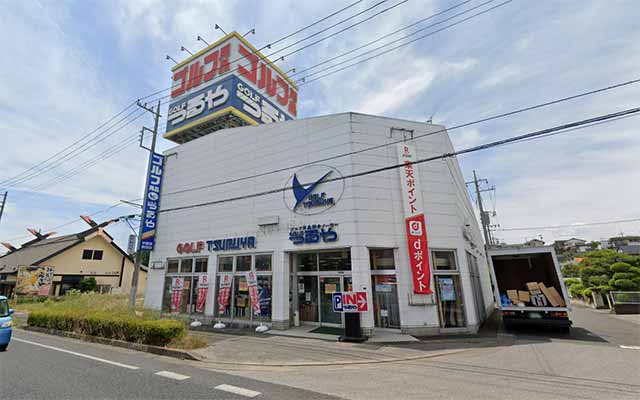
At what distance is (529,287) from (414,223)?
18.3 feet

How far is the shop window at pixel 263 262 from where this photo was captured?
12.4 metres

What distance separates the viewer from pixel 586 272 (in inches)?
821

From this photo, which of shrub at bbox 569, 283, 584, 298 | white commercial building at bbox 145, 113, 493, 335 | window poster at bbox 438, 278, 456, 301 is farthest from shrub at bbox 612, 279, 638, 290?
window poster at bbox 438, 278, 456, 301

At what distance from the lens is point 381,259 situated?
36.6ft

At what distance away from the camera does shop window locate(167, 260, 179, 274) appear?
15.3 meters

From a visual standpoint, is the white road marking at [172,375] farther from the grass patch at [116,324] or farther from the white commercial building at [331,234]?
the white commercial building at [331,234]

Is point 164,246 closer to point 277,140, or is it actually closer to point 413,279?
point 277,140

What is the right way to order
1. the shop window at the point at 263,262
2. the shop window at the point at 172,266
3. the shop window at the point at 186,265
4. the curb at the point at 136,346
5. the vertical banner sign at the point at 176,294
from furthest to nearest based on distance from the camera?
the shop window at the point at 172,266 → the shop window at the point at 186,265 → the vertical banner sign at the point at 176,294 → the shop window at the point at 263,262 → the curb at the point at 136,346

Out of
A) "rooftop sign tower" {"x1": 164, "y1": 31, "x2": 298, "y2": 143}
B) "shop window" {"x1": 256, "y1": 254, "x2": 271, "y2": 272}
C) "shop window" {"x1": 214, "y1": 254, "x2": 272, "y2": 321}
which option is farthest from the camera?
"rooftop sign tower" {"x1": 164, "y1": 31, "x2": 298, "y2": 143}

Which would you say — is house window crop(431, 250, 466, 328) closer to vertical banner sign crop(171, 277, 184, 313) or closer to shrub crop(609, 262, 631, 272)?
vertical banner sign crop(171, 277, 184, 313)

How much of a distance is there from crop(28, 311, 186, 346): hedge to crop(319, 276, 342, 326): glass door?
17.6 feet

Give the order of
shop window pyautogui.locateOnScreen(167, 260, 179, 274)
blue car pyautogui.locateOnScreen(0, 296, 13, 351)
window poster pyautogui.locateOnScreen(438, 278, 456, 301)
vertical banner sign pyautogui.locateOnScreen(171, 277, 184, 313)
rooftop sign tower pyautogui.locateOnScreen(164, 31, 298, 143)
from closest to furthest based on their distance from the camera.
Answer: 1. blue car pyautogui.locateOnScreen(0, 296, 13, 351)
2. window poster pyautogui.locateOnScreen(438, 278, 456, 301)
3. vertical banner sign pyautogui.locateOnScreen(171, 277, 184, 313)
4. shop window pyautogui.locateOnScreen(167, 260, 179, 274)
5. rooftop sign tower pyautogui.locateOnScreen(164, 31, 298, 143)

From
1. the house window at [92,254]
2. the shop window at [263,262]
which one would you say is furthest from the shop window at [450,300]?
the house window at [92,254]

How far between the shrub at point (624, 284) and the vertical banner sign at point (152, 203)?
27.9 m
